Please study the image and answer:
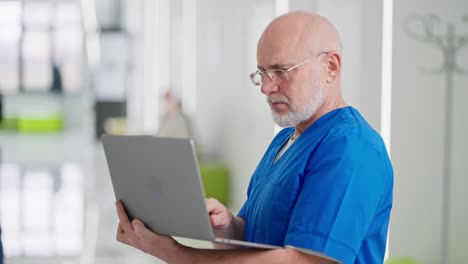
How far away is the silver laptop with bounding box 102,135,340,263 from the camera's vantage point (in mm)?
2152

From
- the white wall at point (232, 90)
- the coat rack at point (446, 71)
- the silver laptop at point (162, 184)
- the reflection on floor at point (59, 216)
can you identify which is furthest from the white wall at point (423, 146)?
the reflection on floor at point (59, 216)

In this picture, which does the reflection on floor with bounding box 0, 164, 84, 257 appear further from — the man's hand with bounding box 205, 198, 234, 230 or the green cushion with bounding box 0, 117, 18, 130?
the green cushion with bounding box 0, 117, 18, 130

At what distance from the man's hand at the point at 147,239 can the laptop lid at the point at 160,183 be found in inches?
0.8

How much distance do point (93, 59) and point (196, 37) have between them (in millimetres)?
10935

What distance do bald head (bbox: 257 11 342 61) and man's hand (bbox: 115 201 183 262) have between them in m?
0.57

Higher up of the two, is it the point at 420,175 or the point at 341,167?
the point at 341,167

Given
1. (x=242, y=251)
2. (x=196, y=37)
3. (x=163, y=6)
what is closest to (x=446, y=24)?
(x=242, y=251)

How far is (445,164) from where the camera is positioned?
342 cm

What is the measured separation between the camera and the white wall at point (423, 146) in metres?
3.32

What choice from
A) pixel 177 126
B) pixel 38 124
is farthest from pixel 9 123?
pixel 177 126

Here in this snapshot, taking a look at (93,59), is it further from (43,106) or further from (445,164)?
(445,164)

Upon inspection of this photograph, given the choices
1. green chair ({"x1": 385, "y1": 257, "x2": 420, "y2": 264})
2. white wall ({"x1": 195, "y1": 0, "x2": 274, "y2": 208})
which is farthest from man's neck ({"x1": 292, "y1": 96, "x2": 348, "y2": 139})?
white wall ({"x1": 195, "y1": 0, "x2": 274, "y2": 208})

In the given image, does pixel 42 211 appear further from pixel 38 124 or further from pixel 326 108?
pixel 38 124

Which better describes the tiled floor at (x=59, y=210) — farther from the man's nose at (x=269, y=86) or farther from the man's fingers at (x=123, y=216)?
the man's nose at (x=269, y=86)
